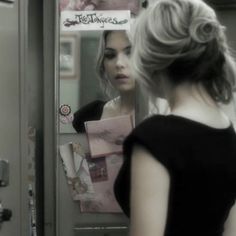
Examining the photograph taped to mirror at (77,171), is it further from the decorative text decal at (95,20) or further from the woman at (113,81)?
the decorative text decal at (95,20)

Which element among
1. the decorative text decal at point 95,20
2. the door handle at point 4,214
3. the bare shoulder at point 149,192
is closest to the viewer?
the bare shoulder at point 149,192

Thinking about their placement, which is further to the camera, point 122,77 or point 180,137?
point 122,77

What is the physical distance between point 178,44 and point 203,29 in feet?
0.21

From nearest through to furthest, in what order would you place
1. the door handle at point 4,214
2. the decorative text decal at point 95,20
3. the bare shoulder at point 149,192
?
A: 1. the bare shoulder at point 149,192
2. the door handle at point 4,214
3. the decorative text decal at point 95,20

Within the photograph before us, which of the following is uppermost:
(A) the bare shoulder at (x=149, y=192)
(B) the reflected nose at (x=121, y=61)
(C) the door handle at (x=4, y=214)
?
(B) the reflected nose at (x=121, y=61)

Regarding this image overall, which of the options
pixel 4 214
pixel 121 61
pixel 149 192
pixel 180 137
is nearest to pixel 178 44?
pixel 180 137

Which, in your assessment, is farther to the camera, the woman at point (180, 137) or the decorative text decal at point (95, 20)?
the decorative text decal at point (95, 20)

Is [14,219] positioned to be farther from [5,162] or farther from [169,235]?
[169,235]

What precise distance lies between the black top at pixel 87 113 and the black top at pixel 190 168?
823mm

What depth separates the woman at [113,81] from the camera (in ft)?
6.23

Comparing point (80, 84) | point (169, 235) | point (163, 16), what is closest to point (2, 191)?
point (80, 84)

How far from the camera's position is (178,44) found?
1071 millimetres

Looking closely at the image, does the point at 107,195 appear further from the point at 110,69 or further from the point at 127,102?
the point at 110,69

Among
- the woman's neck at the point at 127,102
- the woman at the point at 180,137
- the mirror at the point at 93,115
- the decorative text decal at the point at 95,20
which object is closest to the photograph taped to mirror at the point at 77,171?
the mirror at the point at 93,115
